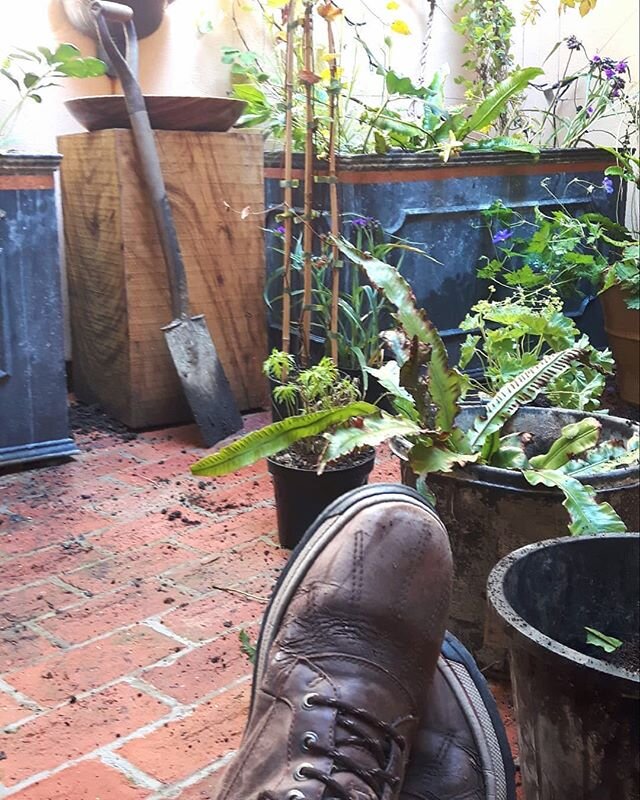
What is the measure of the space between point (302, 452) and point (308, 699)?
1.01 metres

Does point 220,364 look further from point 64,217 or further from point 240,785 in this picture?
point 240,785

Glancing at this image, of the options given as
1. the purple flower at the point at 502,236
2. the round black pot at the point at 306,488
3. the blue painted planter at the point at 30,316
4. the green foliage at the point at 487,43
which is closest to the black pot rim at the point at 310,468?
the round black pot at the point at 306,488

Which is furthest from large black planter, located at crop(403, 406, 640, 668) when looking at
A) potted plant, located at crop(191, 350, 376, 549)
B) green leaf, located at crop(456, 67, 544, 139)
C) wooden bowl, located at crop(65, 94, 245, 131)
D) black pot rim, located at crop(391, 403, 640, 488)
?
green leaf, located at crop(456, 67, 544, 139)

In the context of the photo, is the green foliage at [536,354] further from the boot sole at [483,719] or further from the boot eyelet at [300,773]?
the boot eyelet at [300,773]

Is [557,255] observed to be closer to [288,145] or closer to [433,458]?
[288,145]

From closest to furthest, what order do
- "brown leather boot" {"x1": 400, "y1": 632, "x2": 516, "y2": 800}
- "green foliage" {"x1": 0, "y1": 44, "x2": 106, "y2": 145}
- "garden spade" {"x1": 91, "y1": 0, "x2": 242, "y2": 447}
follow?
"brown leather boot" {"x1": 400, "y1": 632, "x2": 516, "y2": 800}
"green foliage" {"x1": 0, "y1": 44, "x2": 106, "y2": 145}
"garden spade" {"x1": 91, "y1": 0, "x2": 242, "y2": 447}

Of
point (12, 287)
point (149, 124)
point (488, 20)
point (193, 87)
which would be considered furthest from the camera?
point (488, 20)

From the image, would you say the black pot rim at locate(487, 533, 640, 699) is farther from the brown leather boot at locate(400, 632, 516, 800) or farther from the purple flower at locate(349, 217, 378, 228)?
the purple flower at locate(349, 217, 378, 228)

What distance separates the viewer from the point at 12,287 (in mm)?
2408

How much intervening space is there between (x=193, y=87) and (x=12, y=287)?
53.9 inches

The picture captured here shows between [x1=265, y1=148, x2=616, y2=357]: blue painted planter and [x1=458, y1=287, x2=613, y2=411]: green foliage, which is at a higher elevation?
[x1=265, y1=148, x2=616, y2=357]: blue painted planter

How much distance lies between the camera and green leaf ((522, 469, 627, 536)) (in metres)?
1.30

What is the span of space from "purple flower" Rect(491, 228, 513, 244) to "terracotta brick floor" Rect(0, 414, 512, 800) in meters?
1.01

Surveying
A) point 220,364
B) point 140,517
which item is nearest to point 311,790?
point 140,517
